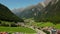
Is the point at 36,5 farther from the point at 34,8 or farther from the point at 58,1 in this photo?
the point at 58,1

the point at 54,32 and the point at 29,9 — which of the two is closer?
the point at 54,32

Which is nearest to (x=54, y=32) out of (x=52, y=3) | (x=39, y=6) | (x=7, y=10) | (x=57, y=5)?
(x=7, y=10)

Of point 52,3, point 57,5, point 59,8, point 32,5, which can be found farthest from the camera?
point 32,5

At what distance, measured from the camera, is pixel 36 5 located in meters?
157

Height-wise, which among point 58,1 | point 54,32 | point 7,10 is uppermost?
point 58,1

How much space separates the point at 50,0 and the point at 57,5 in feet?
56.6

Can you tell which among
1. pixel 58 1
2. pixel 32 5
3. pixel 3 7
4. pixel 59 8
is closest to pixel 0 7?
pixel 3 7

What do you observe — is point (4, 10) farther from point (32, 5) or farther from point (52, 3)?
point (32, 5)

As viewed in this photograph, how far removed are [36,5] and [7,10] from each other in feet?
237

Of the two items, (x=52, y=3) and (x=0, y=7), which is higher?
(x=52, y=3)

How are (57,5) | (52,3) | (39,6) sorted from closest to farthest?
(57,5), (52,3), (39,6)

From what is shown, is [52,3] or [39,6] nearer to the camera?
[52,3]

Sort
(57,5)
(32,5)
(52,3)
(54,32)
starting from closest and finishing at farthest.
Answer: (54,32) < (57,5) < (52,3) < (32,5)

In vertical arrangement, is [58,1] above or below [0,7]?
above
